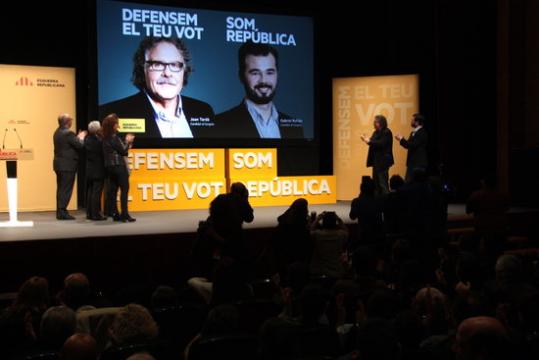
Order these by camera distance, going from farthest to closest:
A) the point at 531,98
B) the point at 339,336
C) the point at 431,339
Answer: the point at 531,98, the point at 339,336, the point at 431,339

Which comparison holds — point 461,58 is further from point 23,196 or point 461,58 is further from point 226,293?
point 226,293

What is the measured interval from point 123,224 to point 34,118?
3.13 metres

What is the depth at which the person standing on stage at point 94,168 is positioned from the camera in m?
8.40

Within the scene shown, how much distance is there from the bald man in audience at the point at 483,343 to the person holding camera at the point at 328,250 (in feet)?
11.2

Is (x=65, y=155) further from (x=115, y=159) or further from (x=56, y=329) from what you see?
(x=56, y=329)

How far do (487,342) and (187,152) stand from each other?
797cm

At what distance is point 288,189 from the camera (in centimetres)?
1064

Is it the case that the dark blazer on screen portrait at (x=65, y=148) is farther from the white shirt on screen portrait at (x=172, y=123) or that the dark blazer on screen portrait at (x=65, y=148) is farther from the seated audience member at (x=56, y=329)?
the seated audience member at (x=56, y=329)

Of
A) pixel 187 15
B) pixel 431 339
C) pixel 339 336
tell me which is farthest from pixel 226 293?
pixel 187 15

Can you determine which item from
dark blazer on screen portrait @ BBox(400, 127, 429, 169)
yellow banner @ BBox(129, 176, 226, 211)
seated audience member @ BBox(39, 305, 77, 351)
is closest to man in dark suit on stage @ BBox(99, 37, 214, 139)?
yellow banner @ BBox(129, 176, 226, 211)

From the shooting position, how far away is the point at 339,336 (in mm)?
3812

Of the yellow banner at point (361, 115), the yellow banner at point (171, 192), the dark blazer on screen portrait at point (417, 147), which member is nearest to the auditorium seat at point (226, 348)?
the dark blazer on screen portrait at point (417, 147)

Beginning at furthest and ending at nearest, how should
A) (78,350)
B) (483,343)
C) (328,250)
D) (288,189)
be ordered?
(288,189)
(328,250)
(78,350)
(483,343)

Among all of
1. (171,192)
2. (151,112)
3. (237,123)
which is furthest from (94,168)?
(237,123)
